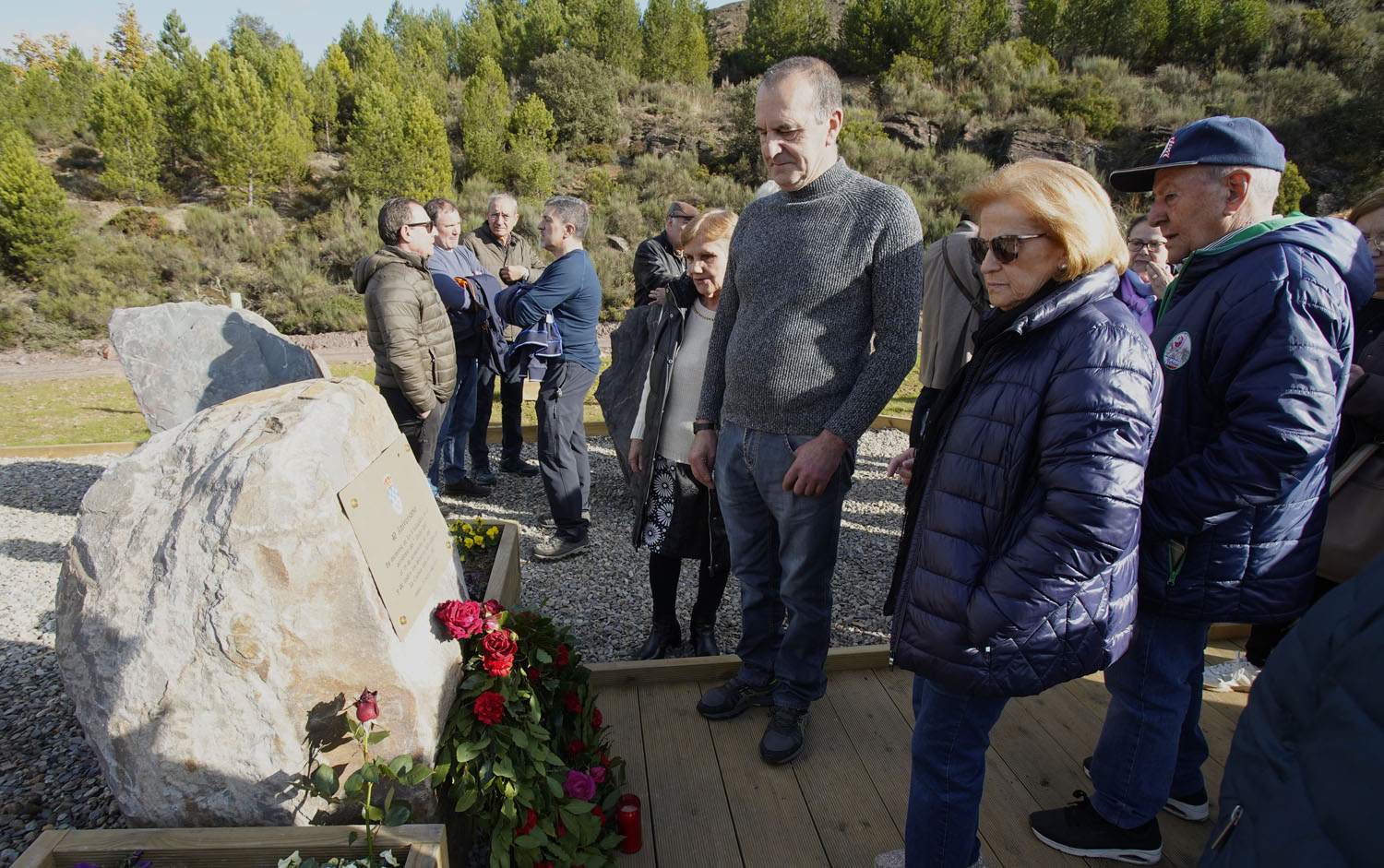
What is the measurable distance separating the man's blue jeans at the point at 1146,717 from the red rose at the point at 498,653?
1.58m

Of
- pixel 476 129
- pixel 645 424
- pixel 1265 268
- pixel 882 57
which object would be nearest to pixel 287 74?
pixel 476 129

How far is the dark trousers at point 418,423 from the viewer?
4070mm

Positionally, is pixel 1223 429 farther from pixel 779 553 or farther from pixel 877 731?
pixel 877 731

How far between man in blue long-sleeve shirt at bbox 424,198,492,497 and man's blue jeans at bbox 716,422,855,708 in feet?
9.83

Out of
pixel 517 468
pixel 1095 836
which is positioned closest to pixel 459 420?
pixel 517 468

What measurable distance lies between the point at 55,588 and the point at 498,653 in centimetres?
298

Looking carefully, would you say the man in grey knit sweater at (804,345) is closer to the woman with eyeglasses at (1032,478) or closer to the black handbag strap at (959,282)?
the woman with eyeglasses at (1032,478)

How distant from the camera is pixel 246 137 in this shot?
20469mm

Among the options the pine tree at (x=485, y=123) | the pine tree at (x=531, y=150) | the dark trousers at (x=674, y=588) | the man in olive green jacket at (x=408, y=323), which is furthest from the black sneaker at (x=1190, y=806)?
the pine tree at (x=485, y=123)

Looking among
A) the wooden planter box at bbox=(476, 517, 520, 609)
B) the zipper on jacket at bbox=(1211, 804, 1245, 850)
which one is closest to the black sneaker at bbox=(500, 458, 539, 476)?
the wooden planter box at bbox=(476, 517, 520, 609)

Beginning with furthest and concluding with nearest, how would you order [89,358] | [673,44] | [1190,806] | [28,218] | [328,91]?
[673,44]
[328,91]
[28,218]
[89,358]
[1190,806]

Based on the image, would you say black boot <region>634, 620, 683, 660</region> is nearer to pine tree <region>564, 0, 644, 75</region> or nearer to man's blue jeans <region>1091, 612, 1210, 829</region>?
man's blue jeans <region>1091, 612, 1210, 829</region>

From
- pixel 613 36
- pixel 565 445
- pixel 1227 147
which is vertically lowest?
pixel 565 445

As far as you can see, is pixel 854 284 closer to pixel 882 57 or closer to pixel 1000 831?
pixel 1000 831
